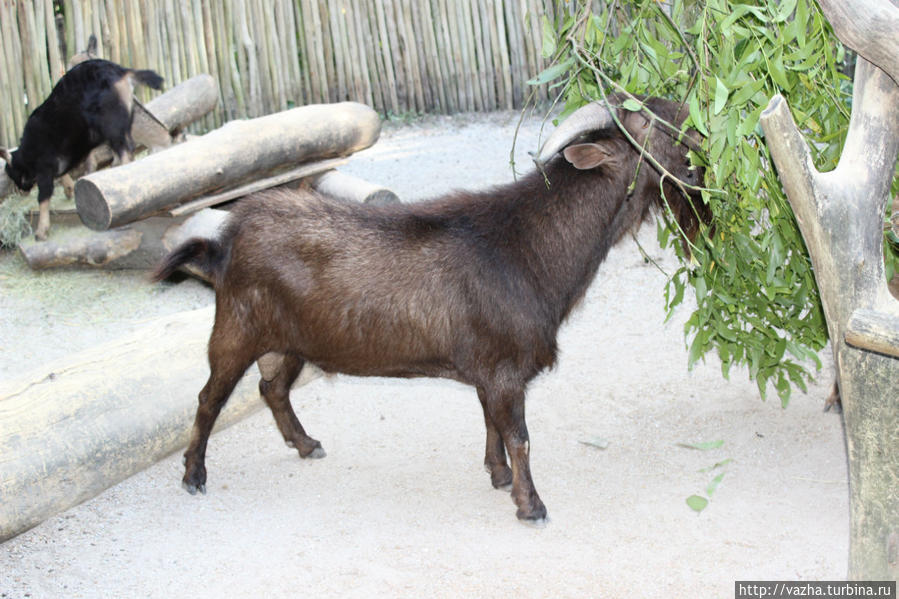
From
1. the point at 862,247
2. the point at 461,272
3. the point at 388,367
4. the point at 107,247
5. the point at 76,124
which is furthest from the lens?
the point at 76,124

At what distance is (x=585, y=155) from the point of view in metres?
4.22

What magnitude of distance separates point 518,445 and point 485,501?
0.44 meters

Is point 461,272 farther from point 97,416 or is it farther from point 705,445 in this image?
point 97,416

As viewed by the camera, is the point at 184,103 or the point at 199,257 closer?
the point at 199,257

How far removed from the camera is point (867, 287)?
329cm

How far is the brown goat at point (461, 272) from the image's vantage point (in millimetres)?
4402

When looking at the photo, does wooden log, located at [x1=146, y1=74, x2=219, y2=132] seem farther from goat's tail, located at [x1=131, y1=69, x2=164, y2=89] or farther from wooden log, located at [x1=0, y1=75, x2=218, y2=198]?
goat's tail, located at [x1=131, y1=69, x2=164, y2=89]

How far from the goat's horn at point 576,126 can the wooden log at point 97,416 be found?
182 cm

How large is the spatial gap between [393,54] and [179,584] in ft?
29.0

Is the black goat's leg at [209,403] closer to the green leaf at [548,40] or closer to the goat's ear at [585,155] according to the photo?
the goat's ear at [585,155]

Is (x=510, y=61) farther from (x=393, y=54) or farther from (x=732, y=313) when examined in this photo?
(x=732, y=313)

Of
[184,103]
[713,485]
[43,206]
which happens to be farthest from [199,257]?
[184,103]

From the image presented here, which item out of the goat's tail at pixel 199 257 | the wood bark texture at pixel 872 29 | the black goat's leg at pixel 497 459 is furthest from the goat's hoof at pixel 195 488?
the wood bark texture at pixel 872 29

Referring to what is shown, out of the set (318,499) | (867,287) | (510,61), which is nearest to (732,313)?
(867,287)
